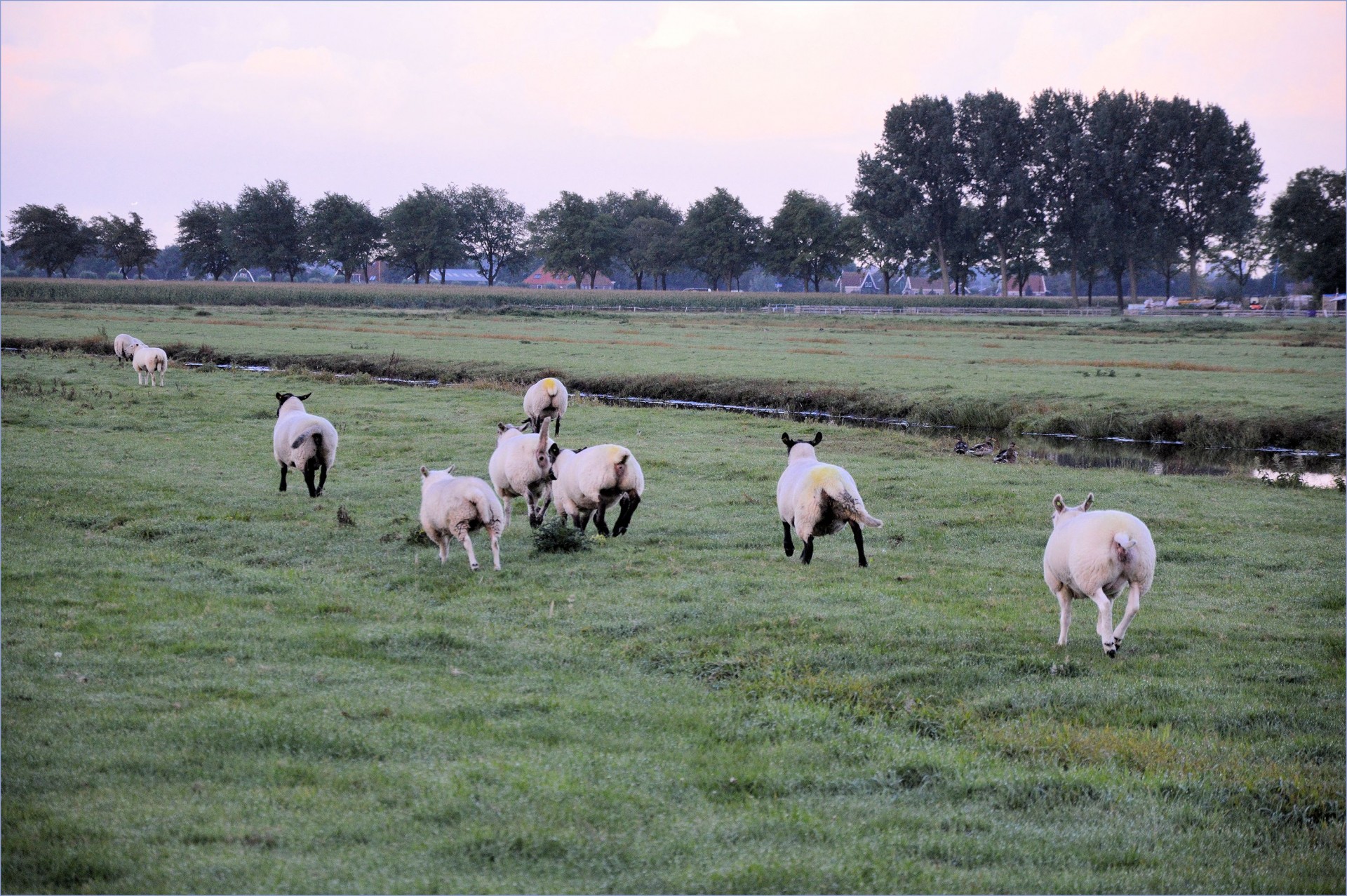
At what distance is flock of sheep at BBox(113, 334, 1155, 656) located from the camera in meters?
9.20

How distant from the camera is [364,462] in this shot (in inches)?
800

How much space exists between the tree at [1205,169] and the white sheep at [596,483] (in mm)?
100455

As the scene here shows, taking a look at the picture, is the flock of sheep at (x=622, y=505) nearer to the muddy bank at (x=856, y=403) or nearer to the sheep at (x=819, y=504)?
the sheep at (x=819, y=504)

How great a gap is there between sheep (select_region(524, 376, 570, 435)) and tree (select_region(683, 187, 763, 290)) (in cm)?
11425

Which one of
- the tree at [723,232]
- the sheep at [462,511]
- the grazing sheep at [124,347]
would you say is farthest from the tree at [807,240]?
the sheep at [462,511]

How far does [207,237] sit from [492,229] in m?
40.5

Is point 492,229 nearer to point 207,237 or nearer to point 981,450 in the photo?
point 207,237

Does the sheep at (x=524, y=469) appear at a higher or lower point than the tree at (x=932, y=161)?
lower

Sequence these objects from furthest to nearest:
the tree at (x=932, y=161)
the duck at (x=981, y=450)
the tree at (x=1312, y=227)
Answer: the tree at (x=932, y=161), the tree at (x=1312, y=227), the duck at (x=981, y=450)

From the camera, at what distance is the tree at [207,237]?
460 feet

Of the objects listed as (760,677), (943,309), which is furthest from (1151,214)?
(760,677)

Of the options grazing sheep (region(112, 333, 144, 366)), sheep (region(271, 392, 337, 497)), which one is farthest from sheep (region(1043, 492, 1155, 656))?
grazing sheep (region(112, 333, 144, 366))

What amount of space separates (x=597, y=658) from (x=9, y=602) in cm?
571

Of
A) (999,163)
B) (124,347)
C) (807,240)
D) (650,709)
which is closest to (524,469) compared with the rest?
(650,709)
